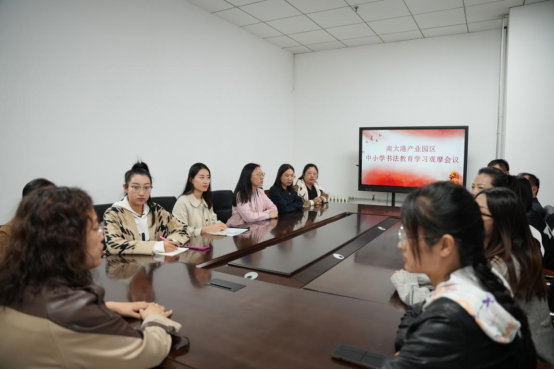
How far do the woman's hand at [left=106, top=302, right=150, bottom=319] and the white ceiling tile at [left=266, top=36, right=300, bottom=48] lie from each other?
4794 millimetres

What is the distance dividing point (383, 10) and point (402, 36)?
3.49 feet

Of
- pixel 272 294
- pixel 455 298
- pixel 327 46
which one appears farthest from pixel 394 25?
pixel 455 298

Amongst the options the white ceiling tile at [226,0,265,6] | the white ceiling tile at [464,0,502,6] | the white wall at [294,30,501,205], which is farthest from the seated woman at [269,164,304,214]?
the white ceiling tile at [464,0,502,6]

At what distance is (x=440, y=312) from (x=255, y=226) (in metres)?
2.26

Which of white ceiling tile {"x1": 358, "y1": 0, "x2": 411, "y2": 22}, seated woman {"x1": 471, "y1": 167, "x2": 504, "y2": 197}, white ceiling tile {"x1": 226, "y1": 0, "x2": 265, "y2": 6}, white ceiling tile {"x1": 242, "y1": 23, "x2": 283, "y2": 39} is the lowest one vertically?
seated woman {"x1": 471, "y1": 167, "x2": 504, "y2": 197}

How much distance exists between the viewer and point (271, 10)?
4.26m

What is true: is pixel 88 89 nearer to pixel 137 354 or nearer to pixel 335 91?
pixel 137 354

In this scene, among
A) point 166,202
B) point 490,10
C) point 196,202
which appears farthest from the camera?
point 490,10

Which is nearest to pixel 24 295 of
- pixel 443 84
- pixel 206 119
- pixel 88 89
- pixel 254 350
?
pixel 254 350

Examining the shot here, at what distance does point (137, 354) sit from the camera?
0.93m

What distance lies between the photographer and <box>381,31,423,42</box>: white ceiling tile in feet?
16.5

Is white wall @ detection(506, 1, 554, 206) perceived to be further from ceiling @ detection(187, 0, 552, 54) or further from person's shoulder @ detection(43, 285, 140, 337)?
person's shoulder @ detection(43, 285, 140, 337)

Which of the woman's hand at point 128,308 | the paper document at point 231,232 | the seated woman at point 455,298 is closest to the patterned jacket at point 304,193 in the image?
the paper document at point 231,232

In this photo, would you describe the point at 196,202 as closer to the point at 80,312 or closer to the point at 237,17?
the point at 80,312
